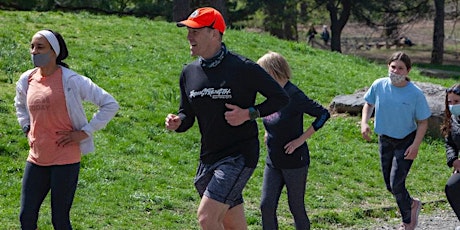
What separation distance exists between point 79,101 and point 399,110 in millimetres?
2977

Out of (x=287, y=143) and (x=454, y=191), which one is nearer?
(x=287, y=143)

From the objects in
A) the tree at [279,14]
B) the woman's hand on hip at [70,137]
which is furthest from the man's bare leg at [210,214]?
the tree at [279,14]

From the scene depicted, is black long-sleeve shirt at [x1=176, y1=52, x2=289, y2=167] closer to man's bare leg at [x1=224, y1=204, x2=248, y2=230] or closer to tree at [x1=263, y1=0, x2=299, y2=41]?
man's bare leg at [x1=224, y1=204, x2=248, y2=230]

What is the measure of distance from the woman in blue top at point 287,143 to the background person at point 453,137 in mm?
1245

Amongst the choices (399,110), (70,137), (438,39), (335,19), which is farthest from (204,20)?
(335,19)

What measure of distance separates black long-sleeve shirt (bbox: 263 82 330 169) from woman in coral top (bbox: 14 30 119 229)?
1.50 meters

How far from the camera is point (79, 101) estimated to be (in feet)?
19.6

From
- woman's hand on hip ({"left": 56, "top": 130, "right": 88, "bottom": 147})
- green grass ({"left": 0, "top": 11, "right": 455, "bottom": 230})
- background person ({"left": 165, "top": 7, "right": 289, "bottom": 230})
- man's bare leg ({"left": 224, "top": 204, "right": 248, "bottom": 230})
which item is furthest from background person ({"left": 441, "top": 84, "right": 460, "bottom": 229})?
woman's hand on hip ({"left": 56, "top": 130, "right": 88, "bottom": 147})

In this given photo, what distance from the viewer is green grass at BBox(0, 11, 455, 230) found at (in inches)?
336

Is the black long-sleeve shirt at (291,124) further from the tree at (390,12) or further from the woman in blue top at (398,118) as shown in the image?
the tree at (390,12)

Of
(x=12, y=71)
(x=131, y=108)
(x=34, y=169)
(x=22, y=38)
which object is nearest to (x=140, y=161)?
(x=131, y=108)

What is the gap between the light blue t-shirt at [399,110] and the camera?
760cm

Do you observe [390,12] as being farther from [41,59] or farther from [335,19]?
[41,59]

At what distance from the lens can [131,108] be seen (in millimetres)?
12203
